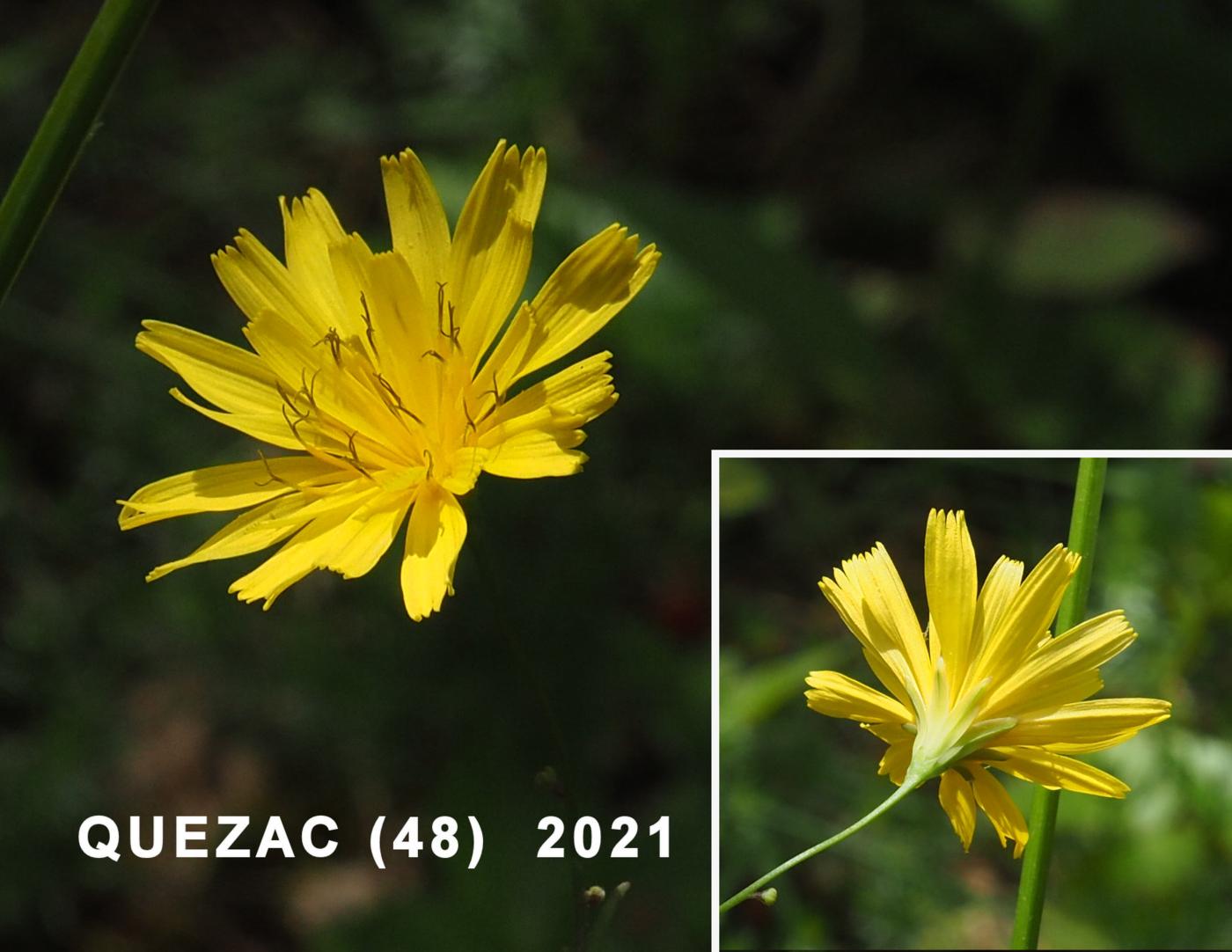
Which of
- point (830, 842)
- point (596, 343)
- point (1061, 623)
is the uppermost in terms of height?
point (596, 343)

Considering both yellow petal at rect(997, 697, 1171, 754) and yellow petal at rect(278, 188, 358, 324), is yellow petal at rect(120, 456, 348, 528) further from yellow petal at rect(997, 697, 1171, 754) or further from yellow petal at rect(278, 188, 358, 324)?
yellow petal at rect(997, 697, 1171, 754)

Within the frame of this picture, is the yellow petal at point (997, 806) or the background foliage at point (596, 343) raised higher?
the background foliage at point (596, 343)

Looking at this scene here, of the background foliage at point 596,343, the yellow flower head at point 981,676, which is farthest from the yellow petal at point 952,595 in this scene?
the background foliage at point 596,343

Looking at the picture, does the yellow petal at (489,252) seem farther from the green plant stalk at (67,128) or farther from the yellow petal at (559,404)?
the green plant stalk at (67,128)

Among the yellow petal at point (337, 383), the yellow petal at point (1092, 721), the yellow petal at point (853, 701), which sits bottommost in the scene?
the yellow petal at point (1092, 721)

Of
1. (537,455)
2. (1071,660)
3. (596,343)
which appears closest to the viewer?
(1071,660)

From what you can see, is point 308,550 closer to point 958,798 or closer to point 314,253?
point 314,253

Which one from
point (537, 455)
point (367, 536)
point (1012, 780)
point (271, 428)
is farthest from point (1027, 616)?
point (1012, 780)
